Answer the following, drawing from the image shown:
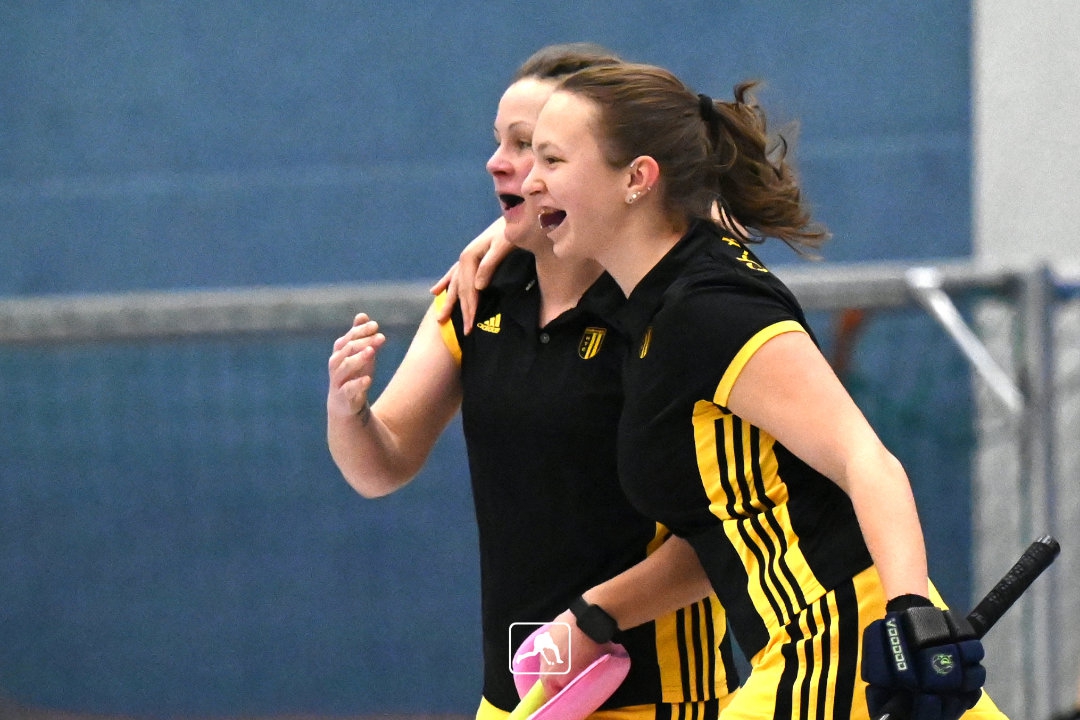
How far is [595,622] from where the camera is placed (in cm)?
228

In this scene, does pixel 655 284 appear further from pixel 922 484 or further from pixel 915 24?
pixel 915 24

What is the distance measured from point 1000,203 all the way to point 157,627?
3277mm

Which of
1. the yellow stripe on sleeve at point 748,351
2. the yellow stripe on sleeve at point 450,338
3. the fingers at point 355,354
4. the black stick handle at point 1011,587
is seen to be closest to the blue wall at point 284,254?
the yellow stripe on sleeve at point 450,338

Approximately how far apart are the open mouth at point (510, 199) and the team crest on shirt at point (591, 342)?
9.6 inches

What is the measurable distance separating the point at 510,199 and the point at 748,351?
2.02ft

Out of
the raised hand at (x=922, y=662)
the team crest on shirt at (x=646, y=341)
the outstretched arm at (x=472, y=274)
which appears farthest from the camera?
the outstretched arm at (x=472, y=274)

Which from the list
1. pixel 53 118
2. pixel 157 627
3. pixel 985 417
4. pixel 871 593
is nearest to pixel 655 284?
pixel 871 593

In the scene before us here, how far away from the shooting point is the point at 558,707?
2299 mm

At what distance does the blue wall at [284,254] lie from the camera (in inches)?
188

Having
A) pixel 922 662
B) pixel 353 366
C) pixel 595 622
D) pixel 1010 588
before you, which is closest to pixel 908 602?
pixel 922 662

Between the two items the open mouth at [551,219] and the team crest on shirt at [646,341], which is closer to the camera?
the team crest on shirt at [646,341]

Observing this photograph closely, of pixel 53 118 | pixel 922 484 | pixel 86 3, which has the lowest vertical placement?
pixel 922 484

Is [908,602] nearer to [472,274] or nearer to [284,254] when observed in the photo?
[472,274]

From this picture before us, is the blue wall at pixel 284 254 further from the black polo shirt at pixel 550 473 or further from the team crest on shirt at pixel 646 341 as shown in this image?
the team crest on shirt at pixel 646 341
